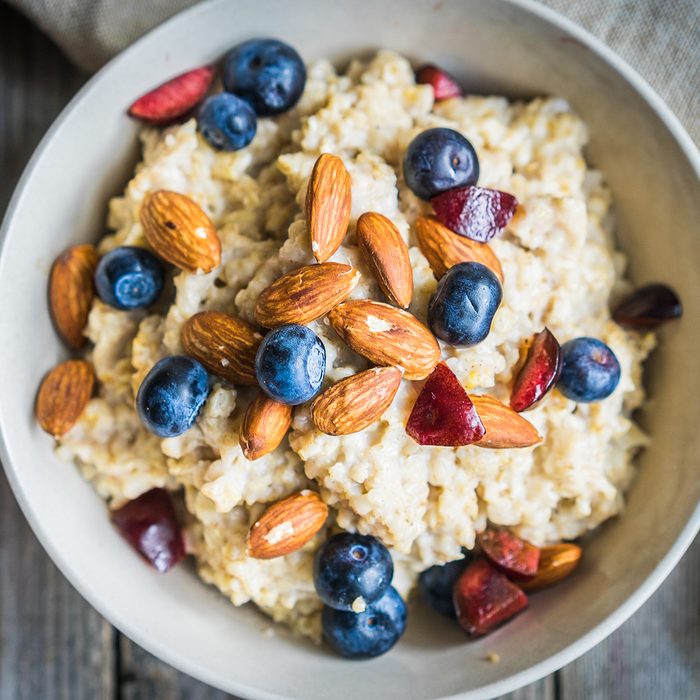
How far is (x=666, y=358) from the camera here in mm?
1656

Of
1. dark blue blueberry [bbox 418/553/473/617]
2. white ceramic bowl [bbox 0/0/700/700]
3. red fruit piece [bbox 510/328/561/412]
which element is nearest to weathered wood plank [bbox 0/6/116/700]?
white ceramic bowl [bbox 0/0/700/700]

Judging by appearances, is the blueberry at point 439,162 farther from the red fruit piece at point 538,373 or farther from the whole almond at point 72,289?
the whole almond at point 72,289

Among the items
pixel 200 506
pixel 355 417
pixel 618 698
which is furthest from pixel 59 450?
pixel 618 698

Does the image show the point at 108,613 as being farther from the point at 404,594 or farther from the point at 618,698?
the point at 618,698

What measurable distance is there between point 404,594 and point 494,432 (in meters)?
0.42

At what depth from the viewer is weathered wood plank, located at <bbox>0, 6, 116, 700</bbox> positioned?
6.43 ft

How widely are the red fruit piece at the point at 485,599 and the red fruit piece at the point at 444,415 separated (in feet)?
1.08

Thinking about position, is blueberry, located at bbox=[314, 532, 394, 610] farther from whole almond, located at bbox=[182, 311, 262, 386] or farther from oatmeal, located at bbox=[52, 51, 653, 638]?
whole almond, located at bbox=[182, 311, 262, 386]

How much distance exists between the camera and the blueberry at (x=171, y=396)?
1367 millimetres

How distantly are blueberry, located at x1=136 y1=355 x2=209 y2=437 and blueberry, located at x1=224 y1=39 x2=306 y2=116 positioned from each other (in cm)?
52

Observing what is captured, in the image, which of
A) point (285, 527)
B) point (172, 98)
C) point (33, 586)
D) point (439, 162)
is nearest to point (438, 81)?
point (439, 162)

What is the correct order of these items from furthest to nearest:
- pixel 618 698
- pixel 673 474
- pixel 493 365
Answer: pixel 618 698
pixel 673 474
pixel 493 365

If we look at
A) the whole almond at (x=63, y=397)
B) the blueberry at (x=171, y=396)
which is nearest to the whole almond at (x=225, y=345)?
the blueberry at (x=171, y=396)

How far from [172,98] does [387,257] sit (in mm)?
561
